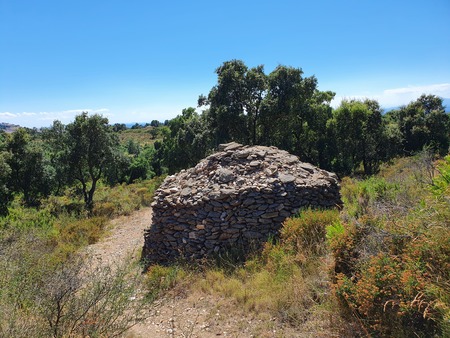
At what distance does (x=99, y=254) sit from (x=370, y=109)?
20.1 m

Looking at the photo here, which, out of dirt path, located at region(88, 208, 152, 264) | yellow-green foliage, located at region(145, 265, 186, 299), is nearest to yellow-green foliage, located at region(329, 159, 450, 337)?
yellow-green foliage, located at region(145, 265, 186, 299)

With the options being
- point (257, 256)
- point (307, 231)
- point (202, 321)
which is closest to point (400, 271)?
point (307, 231)

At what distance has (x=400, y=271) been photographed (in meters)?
3.01

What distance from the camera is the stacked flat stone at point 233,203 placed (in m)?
7.07

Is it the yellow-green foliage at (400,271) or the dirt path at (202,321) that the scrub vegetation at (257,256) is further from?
the dirt path at (202,321)

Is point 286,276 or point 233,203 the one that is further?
point 233,203

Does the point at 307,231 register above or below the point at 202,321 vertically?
above

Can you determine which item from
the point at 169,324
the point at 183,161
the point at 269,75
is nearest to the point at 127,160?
the point at 183,161

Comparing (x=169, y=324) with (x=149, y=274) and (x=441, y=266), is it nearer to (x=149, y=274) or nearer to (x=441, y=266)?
(x=149, y=274)

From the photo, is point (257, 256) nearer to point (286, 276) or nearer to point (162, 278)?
point (286, 276)

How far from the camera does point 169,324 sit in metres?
4.96

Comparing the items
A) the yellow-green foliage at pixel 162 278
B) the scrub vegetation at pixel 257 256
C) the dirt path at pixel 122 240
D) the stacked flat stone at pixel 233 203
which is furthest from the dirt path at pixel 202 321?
the dirt path at pixel 122 240

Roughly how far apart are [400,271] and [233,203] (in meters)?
4.53

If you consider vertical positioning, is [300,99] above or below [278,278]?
above
